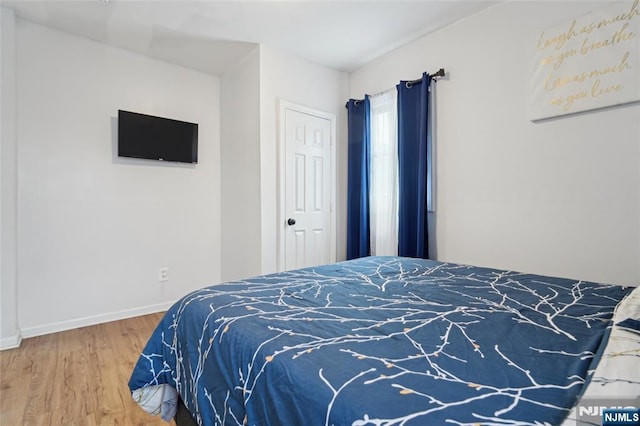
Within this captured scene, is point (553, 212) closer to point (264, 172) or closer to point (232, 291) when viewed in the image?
point (232, 291)

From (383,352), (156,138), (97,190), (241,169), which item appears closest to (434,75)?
(241,169)

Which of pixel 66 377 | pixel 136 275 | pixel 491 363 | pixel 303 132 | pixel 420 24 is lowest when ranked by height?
pixel 66 377

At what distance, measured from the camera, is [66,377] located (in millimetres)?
2012

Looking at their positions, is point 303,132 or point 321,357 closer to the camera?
point 321,357

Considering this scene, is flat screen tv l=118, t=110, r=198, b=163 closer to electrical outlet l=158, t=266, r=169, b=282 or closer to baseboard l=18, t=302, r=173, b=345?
electrical outlet l=158, t=266, r=169, b=282

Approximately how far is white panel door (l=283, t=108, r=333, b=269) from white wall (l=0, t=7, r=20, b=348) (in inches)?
85.9

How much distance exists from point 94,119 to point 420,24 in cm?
311

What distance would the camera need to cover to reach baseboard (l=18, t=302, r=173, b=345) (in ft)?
8.73

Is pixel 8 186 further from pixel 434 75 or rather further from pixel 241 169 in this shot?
pixel 434 75

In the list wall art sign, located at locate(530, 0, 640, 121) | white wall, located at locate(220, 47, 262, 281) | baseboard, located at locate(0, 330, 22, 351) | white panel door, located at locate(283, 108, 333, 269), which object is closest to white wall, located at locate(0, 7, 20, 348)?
baseboard, located at locate(0, 330, 22, 351)

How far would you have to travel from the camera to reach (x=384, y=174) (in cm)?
322

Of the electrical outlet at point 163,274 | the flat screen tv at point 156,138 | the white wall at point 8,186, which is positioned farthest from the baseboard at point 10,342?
the flat screen tv at point 156,138

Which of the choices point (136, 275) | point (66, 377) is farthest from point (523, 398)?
point (136, 275)

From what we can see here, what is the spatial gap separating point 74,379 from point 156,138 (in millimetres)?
2197
